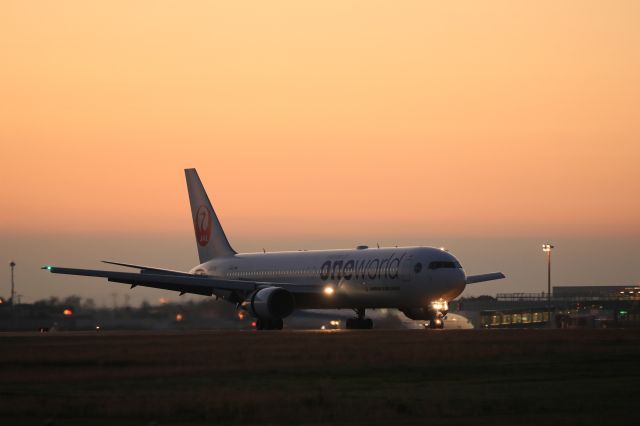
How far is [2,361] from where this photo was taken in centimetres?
3234

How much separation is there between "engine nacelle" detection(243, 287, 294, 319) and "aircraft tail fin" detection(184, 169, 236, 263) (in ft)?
42.0

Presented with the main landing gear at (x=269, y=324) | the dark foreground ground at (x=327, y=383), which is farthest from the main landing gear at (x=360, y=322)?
the dark foreground ground at (x=327, y=383)

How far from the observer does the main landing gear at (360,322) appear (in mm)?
63750

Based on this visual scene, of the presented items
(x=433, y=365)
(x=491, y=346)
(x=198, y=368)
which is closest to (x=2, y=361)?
(x=198, y=368)

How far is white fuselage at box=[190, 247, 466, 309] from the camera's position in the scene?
2308 inches

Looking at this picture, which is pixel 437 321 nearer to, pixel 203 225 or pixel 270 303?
pixel 270 303

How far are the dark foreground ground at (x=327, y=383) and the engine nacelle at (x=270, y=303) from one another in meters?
20.8

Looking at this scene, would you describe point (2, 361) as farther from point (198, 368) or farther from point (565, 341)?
point (565, 341)

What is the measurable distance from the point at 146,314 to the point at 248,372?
38623 millimetres

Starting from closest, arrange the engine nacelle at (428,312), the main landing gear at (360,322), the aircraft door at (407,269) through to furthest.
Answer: the aircraft door at (407,269)
the engine nacelle at (428,312)
the main landing gear at (360,322)

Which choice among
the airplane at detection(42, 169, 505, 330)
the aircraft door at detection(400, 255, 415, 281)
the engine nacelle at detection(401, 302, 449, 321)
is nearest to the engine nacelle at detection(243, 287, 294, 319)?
the airplane at detection(42, 169, 505, 330)

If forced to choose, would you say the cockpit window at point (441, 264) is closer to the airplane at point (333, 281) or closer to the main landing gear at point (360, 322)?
the airplane at point (333, 281)

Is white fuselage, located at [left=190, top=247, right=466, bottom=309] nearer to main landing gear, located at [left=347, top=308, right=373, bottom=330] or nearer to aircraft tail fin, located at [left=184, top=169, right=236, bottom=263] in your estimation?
main landing gear, located at [left=347, top=308, right=373, bottom=330]

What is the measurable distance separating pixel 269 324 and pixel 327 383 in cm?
3657
